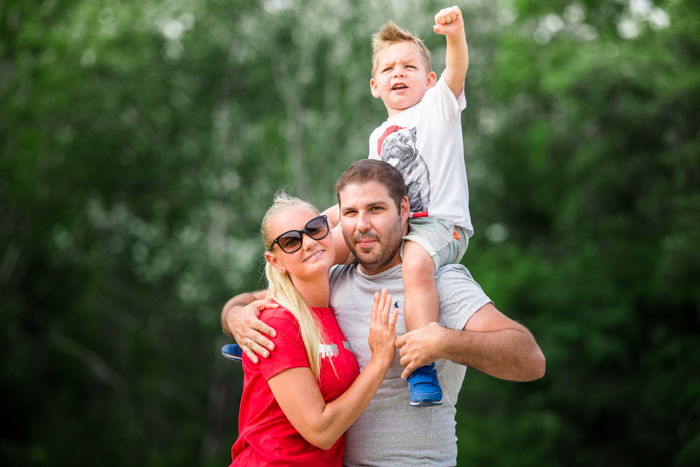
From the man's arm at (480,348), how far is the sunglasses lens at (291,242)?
504mm

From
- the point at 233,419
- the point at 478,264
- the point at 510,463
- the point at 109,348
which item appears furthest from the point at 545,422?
the point at 109,348

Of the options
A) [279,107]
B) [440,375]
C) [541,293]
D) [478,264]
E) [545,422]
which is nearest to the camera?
[440,375]

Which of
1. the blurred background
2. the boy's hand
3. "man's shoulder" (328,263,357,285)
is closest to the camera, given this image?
the boy's hand

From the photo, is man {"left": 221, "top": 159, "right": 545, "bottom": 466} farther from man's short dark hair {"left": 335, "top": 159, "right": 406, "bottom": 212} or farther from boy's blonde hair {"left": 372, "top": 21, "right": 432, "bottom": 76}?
boy's blonde hair {"left": 372, "top": 21, "right": 432, "bottom": 76}

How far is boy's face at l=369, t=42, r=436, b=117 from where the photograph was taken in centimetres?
355

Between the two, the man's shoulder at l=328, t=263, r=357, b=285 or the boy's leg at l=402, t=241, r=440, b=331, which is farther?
the man's shoulder at l=328, t=263, r=357, b=285

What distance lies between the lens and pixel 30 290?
51.7 feet

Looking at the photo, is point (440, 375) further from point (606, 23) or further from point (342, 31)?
point (342, 31)

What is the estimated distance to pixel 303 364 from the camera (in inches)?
107

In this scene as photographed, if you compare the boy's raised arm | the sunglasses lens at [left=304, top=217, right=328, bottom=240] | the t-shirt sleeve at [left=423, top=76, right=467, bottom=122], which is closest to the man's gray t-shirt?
the sunglasses lens at [left=304, top=217, right=328, bottom=240]

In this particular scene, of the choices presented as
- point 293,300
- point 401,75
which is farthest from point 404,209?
point 401,75

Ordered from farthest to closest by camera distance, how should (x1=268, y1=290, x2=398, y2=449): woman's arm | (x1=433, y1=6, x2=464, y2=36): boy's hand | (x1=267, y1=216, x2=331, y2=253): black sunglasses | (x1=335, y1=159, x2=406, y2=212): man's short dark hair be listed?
(x1=433, y1=6, x2=464, y2=36): boy's hand → (x1=335, y1=159, x2=406, y2=212): man's short dark hair → (x1=267, y1=216, x2=331, y2=253): black sunglasses → (x1=268, y1=290, x2=398, y2=449): woman's arm

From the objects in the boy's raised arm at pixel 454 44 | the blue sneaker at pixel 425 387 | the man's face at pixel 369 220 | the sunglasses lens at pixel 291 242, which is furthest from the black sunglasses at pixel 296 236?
the boy's raised arm at pixel 454 44

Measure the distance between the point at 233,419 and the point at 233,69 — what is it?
25.5ft
